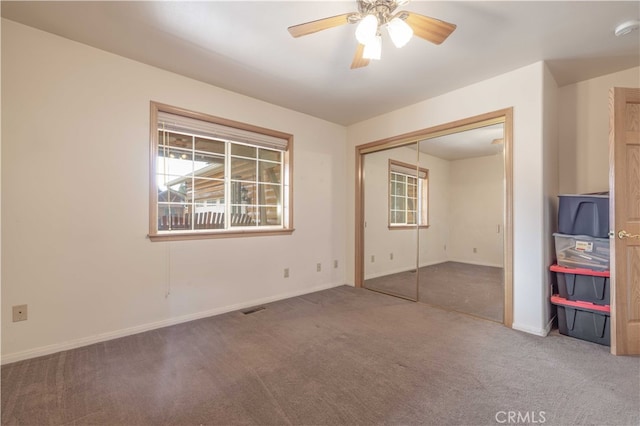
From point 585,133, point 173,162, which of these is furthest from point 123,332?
point 585,133

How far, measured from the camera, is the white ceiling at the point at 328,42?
1886 mm

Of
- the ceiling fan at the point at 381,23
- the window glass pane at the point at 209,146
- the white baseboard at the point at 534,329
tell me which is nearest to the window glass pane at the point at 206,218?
the window glass pane at the point at 209,146

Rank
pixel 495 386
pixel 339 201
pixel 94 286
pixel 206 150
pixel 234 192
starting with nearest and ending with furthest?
pixel 495 386, pixel 94 286, pixel 206 150, pixel 234 192, pixel 339 201

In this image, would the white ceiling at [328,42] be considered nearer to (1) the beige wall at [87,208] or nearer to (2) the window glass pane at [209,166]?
(1) the beige wall at [87,208]

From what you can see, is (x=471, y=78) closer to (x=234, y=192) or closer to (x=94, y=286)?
(x=234, y=192)

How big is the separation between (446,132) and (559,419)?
8.93ft

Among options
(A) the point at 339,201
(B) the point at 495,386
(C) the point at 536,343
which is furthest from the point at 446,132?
(B) the point at 495,386

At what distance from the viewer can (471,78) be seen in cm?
283

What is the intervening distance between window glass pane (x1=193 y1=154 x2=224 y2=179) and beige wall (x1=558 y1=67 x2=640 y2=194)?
3852 mm

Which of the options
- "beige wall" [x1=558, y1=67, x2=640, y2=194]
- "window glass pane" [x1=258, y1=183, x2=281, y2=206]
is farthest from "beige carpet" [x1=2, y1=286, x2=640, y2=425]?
"beige wall" [x1=558, y1=67, x2=640, y2=194]

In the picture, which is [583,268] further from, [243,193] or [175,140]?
[175,140]

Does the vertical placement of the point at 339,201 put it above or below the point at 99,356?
above

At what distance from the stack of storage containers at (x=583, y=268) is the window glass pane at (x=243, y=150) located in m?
3.33

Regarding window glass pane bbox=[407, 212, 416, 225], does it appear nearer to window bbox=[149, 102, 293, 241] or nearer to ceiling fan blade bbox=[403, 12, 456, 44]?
window bbox=[149, 102, 293, 241]
